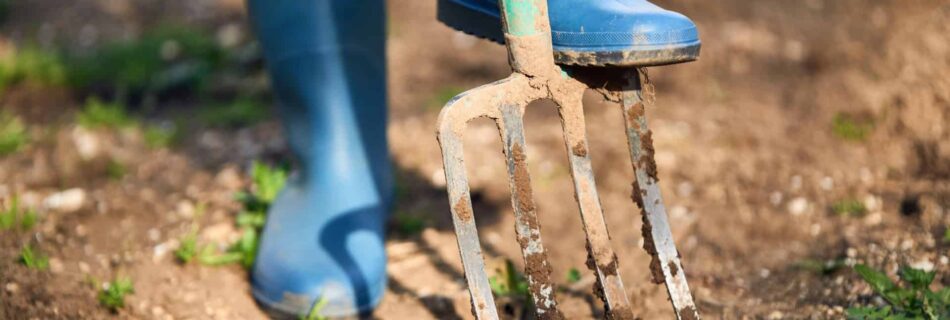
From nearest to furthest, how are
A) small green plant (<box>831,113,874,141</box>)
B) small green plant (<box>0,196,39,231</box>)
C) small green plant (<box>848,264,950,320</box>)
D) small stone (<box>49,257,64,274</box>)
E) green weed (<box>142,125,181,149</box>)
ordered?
small green plant (<box>848,264,950,320</box>)
small stone (<box>49,257,64,274</box>)
small green plant (<box>0,196,39,231</box>)
small green plant (<box>831,113,874,141</box>)
green weed (<box>142,125,181,149</box>)

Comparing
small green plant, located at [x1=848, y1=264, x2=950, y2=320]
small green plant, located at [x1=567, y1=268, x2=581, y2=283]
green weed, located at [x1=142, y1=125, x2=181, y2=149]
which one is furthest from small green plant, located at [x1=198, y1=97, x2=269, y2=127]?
small green plant, located at [x1=848, y1=264, x2=950, y2=320]

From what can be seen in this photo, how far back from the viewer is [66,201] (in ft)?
7.53

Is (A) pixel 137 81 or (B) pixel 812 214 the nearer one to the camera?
(B) pixel 812 214

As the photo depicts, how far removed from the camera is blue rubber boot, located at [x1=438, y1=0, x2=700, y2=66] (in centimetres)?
141

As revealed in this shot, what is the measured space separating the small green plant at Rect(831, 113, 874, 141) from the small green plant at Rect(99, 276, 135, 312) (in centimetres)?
185

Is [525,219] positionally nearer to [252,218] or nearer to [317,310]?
[317,310]

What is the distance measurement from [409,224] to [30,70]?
1714 millimetres

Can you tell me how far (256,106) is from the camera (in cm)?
307

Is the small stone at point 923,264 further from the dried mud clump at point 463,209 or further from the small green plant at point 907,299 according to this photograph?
the dried mud clump at point 463,209

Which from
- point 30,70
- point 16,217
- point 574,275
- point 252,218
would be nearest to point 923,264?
point 574,275

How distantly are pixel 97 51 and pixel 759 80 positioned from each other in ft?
7.91

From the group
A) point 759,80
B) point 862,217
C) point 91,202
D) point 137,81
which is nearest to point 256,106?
point 137,81

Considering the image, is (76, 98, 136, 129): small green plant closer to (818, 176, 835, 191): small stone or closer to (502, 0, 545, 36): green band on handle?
(502, 0, 545, 36): green band on handle

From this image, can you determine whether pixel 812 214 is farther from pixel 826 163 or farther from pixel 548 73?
pixel 548 73
